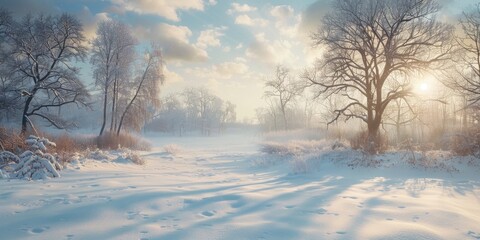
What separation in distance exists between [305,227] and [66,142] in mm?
11889

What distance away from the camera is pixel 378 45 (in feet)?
51.8

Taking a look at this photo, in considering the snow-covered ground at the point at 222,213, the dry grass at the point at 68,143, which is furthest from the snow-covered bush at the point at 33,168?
the dry grass at the point at 68,143

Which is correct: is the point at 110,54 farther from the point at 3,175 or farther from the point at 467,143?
the point at 467,143

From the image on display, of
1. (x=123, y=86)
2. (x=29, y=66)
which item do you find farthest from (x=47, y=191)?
(x=123, y=86)

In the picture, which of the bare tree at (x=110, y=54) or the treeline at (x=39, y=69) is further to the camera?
the bare tree at (x=110, y=54)

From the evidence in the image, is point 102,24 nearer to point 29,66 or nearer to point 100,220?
point 29,66

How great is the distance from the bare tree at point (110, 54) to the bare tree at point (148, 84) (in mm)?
1411

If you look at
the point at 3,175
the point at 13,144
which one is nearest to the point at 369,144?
the point at 3,175

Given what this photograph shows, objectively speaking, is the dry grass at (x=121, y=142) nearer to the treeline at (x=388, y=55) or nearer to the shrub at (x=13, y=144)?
the shrub at (x=13, y=144)

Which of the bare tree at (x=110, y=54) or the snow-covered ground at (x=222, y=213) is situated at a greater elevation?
the bare tree at (x=110, y=54)

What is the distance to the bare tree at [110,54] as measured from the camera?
80.6ft

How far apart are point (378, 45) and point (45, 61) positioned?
65.2ft

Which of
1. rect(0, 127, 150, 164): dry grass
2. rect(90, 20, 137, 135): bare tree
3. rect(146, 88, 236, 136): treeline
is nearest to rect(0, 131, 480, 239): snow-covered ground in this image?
rect(0, 127, 150, 164): dry grass

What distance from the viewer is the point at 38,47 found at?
1716 cm
